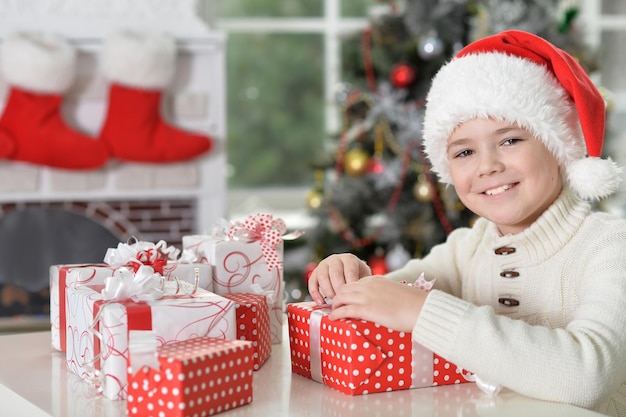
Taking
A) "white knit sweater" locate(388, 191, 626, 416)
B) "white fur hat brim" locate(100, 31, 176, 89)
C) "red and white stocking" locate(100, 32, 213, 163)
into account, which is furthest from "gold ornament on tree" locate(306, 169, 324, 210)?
"white knit sweater" locate(388, 191, 626, 416)

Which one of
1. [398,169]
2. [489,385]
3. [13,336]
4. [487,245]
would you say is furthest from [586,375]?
[398,169]

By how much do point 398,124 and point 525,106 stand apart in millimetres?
2048

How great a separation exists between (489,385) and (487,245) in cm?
45

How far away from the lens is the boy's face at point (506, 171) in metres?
1.32

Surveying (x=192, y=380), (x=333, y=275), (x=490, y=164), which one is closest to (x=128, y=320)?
(x=192, y=380)

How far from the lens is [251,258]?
1368 mm

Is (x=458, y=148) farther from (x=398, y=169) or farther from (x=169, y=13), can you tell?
(x=169, y=13)

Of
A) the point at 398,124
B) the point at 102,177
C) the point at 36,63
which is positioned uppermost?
the point at 36,63

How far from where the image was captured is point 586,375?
3.48 ft

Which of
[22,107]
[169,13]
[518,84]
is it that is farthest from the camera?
[169,13]

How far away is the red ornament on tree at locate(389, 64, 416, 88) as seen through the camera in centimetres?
329

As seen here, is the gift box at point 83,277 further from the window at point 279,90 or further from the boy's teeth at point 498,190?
the window at point 279,90

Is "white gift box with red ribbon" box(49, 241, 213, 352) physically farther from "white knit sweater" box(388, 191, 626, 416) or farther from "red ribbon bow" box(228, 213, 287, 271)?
"white knit sweater" box(388, 191, 626, 416)

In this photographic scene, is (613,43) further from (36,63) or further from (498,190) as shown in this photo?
(498,190)
